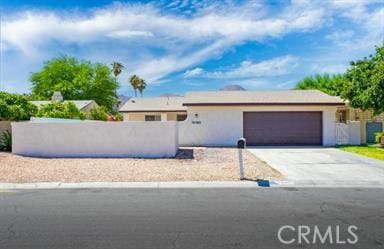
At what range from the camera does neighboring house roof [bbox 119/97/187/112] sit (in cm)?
3669

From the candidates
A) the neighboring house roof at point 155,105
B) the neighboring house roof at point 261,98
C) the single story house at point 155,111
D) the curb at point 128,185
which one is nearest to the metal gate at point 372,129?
the neighboring house roof at point 261,98

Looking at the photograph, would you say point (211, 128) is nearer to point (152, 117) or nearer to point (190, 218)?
point (152, 117)

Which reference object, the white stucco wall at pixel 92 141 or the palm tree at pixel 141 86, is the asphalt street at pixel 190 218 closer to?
the white stucco wall at pixel 92 141

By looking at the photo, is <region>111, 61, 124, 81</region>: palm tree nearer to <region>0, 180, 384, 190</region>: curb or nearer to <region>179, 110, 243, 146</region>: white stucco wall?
<region>179, 110, 243, 146</region>: white stucco wall

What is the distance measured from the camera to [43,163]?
16266mm

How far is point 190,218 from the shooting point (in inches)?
305

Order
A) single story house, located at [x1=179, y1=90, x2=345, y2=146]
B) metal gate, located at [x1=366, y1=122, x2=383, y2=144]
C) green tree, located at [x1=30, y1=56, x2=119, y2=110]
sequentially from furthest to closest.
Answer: green tree, located at [x1=30, y1=56, x2=119, y2=110]
metal gate, located at [x1=366, y1=122, x2=383, y2=144]
single story house, located at [x1=179, y1=90, x2=345, y2=146]

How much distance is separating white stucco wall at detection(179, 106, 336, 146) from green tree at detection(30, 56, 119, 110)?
37.6 m

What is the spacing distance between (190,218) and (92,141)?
11814 mm

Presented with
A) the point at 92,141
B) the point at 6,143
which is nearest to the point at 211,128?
the point at 92,141

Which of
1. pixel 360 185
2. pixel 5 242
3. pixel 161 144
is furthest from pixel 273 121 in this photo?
pixel 5 242

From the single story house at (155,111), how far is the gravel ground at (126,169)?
18.3m

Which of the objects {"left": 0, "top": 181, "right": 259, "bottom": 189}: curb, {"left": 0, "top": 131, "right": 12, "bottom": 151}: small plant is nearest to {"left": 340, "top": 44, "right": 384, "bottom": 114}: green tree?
{"left": 0, "top": 181, "right": 259, "bottom": 189}: curb

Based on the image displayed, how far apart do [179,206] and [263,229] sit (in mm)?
2523
